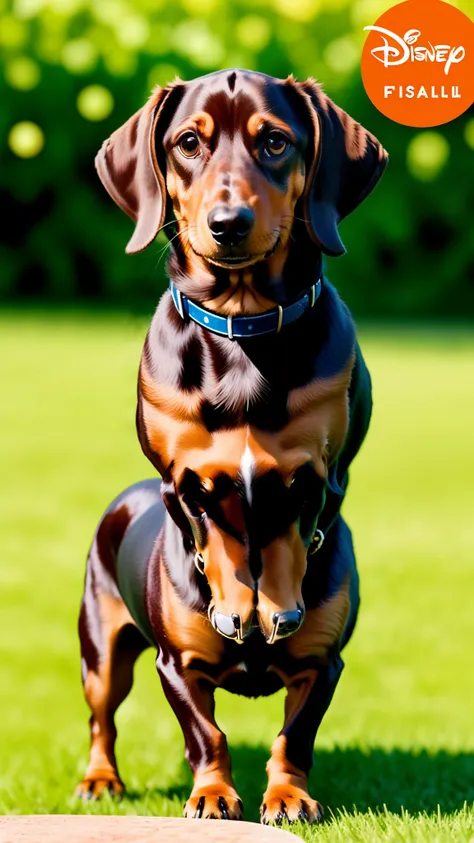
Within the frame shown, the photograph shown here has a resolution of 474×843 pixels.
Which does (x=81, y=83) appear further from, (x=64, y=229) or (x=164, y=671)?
(x=164, y=671)

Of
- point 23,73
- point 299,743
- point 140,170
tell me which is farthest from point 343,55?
point 299,743

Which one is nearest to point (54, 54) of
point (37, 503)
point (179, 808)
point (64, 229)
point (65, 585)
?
point (64, 229)

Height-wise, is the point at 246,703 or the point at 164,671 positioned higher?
the point at 164,671

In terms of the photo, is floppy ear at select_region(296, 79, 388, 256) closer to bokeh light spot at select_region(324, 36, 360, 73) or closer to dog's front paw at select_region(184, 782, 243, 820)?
dog's front paw at select_region(184, 782, 243, 820)

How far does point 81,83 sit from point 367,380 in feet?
38.8

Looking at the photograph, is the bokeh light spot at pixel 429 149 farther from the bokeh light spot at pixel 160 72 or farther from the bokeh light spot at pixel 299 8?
the bokeh light spot at pixel 160 72

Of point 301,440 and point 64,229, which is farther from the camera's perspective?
point 64,229

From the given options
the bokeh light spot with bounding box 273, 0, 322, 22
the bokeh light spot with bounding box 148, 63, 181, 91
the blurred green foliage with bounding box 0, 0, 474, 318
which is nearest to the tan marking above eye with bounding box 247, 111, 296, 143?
the blurred green foliage with bounding box 0, 0, 474, 318

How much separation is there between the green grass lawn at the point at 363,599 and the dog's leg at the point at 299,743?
10cm

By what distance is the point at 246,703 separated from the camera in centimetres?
748

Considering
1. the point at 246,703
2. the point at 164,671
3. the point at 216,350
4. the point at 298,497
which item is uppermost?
the point at 216,350

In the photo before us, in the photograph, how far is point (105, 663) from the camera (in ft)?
15.1

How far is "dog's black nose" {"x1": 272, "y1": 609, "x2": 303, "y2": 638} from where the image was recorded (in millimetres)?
3539

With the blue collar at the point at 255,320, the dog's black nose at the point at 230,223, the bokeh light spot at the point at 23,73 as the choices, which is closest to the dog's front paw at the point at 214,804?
the blue collar at the point at 255,320
